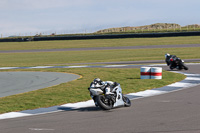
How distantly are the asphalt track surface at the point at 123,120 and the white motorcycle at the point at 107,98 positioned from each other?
0.66 feet

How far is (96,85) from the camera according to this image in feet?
37.7

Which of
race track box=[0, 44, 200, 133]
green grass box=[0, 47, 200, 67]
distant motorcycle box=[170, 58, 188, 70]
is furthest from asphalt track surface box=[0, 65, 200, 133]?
green grass box=[0, 47, 200, 67]

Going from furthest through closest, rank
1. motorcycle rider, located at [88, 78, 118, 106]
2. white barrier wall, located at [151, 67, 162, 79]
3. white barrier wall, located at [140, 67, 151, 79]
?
white barrier wall, located at [140, 67, 151, 79] < white barrier wall, located at [151, 67, 162, 79] < motorcycle rider, located at [88, 78, 118, 106]

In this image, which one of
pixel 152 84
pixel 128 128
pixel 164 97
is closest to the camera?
pixel 128 128

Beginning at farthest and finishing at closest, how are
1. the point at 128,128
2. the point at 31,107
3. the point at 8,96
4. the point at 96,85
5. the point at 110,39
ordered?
the point at 110,39 < the point at 8,96 < the point at 31,107 < the point at 96,85 < the point at 128,128

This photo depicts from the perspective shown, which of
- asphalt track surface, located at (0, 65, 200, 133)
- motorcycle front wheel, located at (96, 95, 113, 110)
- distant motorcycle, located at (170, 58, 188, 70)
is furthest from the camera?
distant motorcycle, located at (170, 58, 188, 70)

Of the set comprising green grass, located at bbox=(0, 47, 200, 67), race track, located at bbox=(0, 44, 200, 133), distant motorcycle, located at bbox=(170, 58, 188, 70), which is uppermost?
race track, located at bbox=(0, 44, 200, 133)

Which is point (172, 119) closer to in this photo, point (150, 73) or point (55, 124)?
point (55, 124)

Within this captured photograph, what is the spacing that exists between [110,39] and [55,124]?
2481 inches

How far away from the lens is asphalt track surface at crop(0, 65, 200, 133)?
28.7ft

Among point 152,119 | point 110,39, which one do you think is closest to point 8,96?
point 152,119

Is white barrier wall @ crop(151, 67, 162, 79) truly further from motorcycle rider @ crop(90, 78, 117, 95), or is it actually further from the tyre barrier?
motorcycle rider @ crop(90, 78, 117, 95)

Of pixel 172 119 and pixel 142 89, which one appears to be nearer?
pixel 172 119

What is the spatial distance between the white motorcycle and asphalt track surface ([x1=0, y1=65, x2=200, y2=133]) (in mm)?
202
